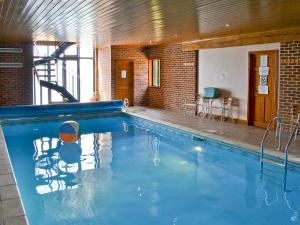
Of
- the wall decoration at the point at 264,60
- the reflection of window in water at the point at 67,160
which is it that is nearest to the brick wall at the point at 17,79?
the reflection of window in water at the point at 67,160

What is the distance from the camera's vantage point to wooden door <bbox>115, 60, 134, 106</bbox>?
13922 millimetres

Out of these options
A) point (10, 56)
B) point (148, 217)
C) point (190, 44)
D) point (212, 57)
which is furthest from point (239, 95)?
point (10, 56)

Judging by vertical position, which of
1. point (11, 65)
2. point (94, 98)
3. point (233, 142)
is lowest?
point (233, 142)

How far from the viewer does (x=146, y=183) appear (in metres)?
5.46

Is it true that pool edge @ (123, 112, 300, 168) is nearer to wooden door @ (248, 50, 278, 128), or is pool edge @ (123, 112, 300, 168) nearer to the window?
wooden door @ (248, 50, 278, 128)

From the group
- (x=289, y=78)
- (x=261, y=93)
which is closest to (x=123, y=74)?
(x=261, y=93)

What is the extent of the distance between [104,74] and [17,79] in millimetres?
3443

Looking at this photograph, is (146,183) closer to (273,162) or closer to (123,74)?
(273,162)

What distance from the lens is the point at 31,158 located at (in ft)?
22.5

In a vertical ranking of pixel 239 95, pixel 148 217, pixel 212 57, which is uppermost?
pixel 212 57

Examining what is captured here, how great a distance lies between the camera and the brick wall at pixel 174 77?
38.1ft

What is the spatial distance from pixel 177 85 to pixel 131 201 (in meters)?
8.08

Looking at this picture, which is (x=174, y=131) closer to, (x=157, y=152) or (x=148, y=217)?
(x=157, y=152)

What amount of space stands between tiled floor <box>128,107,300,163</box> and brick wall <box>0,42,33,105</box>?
3.53 metres
